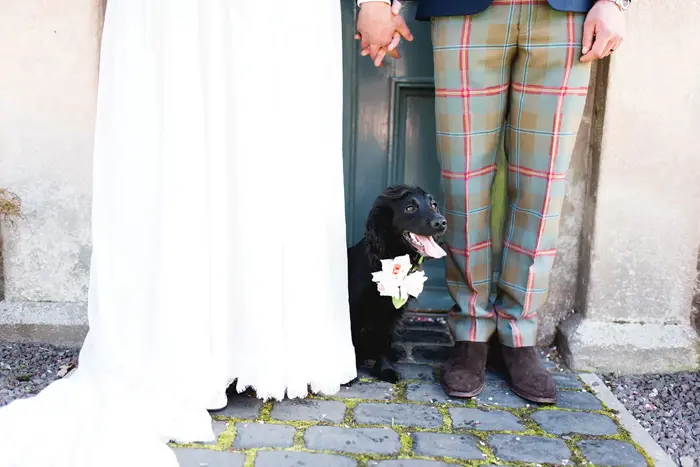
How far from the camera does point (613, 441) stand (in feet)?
6.40

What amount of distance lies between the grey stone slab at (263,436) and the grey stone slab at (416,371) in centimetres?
61

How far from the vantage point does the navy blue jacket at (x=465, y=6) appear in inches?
78.4

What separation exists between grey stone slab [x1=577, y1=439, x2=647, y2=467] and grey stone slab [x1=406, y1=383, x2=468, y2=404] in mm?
436

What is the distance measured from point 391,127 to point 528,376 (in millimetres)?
1228

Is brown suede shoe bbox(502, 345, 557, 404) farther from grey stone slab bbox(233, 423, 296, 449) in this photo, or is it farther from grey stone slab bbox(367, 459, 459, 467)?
grey stone slab bbox(233, 423, 296, 449)

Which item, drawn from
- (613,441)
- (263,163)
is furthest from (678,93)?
(263,163)

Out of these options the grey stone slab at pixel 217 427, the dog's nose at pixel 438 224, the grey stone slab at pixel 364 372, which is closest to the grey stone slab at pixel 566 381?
the grey stone slab at pixel 364 372

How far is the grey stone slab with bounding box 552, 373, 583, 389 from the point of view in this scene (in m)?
2.36

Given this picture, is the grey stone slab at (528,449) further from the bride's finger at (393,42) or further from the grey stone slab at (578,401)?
the bride's finger at (393,42)

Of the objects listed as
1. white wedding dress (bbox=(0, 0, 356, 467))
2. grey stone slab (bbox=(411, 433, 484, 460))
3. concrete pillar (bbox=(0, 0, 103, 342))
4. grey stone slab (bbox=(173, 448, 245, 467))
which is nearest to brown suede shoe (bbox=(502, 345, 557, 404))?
grey stone slab (bbox=(411, 433, 484, 460))

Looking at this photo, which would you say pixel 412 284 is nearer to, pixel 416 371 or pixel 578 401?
pixel 416 371

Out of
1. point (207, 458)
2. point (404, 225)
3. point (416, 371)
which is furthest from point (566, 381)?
point (207, 458)

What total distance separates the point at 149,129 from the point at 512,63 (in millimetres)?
1232

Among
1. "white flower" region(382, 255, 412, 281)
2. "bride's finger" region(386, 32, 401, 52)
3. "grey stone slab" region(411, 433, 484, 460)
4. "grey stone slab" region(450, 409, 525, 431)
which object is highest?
"bride's finger" region(386, 32, 401, 52)
